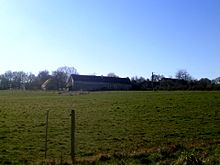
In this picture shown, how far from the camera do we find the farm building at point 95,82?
156 m

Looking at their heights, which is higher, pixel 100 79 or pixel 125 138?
pixel 100 79

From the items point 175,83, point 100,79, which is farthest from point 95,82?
point 175,83

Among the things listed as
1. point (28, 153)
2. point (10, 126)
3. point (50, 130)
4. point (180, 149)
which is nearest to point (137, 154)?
point (180, 149)

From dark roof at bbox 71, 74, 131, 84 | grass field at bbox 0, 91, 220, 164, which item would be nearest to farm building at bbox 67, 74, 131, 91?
dark roof at bbox 71, 74, 131, 84

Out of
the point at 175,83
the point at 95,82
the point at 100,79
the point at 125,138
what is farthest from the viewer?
the point at 100,79

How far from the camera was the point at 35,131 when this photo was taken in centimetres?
2622

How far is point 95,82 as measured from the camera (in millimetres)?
162250

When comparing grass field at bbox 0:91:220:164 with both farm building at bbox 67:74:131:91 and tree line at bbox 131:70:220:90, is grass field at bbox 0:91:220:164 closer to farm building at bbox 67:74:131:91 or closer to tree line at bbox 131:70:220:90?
tree line at bbox 131:70:220:90

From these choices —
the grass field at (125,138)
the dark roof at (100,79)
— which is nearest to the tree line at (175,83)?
the dark roof at (100,79)

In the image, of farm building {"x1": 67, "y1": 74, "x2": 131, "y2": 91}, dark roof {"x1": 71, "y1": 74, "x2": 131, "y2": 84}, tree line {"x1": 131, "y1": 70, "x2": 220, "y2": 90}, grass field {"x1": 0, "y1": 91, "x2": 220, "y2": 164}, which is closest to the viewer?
grass field {"x1": 0, "y1": 91, "x2": 220, "y2": 164}

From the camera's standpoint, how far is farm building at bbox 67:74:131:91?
511 ft

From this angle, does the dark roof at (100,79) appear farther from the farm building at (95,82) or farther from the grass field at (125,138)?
the grass field at (125,138)

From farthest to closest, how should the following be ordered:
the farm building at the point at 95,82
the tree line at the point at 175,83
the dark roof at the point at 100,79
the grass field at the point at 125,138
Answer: the dark roof at the point at 100,79, the farm building at the point at 95,82, the tree line at the point at 175,83, the grass field at the point at 125,138

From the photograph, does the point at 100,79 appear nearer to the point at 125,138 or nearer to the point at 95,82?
the point at 95,82
